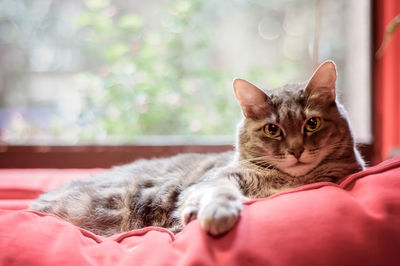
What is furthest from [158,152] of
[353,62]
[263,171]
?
[353,62]

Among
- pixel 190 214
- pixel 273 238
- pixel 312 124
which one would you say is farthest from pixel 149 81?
pixel 273 238

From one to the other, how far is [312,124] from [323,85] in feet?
0.51

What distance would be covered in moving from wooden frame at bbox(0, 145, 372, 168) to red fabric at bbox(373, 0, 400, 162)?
1.07 meters

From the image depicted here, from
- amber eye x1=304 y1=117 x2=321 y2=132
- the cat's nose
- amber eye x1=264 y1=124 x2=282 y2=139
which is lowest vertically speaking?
the cat's nose

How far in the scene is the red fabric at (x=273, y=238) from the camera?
0.75 metres

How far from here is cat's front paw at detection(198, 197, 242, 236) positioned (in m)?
0.82

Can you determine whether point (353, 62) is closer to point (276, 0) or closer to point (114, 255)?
point (276, 0)

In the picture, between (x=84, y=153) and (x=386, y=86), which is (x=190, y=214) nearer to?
(x=84, y=153)

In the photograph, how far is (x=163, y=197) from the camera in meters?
1.36

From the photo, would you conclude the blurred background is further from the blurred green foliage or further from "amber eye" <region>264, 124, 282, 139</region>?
"amber eye" <region>264, 124, 282, 139</region>

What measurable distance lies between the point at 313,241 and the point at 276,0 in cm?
243

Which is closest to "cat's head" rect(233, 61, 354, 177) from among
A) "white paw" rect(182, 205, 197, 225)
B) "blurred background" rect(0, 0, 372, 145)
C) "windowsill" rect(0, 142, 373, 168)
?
"white paw" rect(182, 205, 197, 225)

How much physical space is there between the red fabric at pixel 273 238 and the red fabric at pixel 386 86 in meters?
1.62

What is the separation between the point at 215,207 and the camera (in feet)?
2.83
